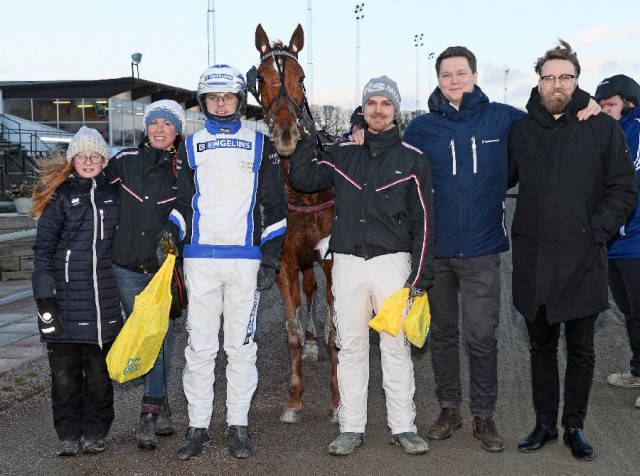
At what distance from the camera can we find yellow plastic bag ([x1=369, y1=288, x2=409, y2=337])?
4.17 m

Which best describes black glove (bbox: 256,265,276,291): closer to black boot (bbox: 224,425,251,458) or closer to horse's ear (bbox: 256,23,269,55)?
black boot (bbox: 224,425,251,458)

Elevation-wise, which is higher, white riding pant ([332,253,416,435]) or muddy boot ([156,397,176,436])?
white riding pant ([332,253,416,435])

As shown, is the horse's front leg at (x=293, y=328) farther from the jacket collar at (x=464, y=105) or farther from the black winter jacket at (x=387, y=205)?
the jacket collar at (x=464, y=105)

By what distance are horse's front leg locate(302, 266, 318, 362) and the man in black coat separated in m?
2.61

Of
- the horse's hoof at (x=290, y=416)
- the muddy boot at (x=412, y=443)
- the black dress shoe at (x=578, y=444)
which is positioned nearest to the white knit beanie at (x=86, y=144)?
the horse's hoof at (x=290, y=416)

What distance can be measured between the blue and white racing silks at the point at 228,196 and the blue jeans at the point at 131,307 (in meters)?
0.43

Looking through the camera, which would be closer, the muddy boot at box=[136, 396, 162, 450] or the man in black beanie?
the man in black beanie

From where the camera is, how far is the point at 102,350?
4434 mm

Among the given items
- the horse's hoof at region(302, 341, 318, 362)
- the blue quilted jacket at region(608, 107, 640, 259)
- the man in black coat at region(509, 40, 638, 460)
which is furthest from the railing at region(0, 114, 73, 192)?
the man in black coat at region(509, 40, 638, 460)

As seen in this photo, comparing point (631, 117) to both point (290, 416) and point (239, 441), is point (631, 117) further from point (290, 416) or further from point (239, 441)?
point (239, 441)

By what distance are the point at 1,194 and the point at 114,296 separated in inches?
565

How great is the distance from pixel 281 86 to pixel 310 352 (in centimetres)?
282

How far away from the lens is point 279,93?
16.1ft

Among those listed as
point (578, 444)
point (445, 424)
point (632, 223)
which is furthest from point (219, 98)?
point (632, 223)
